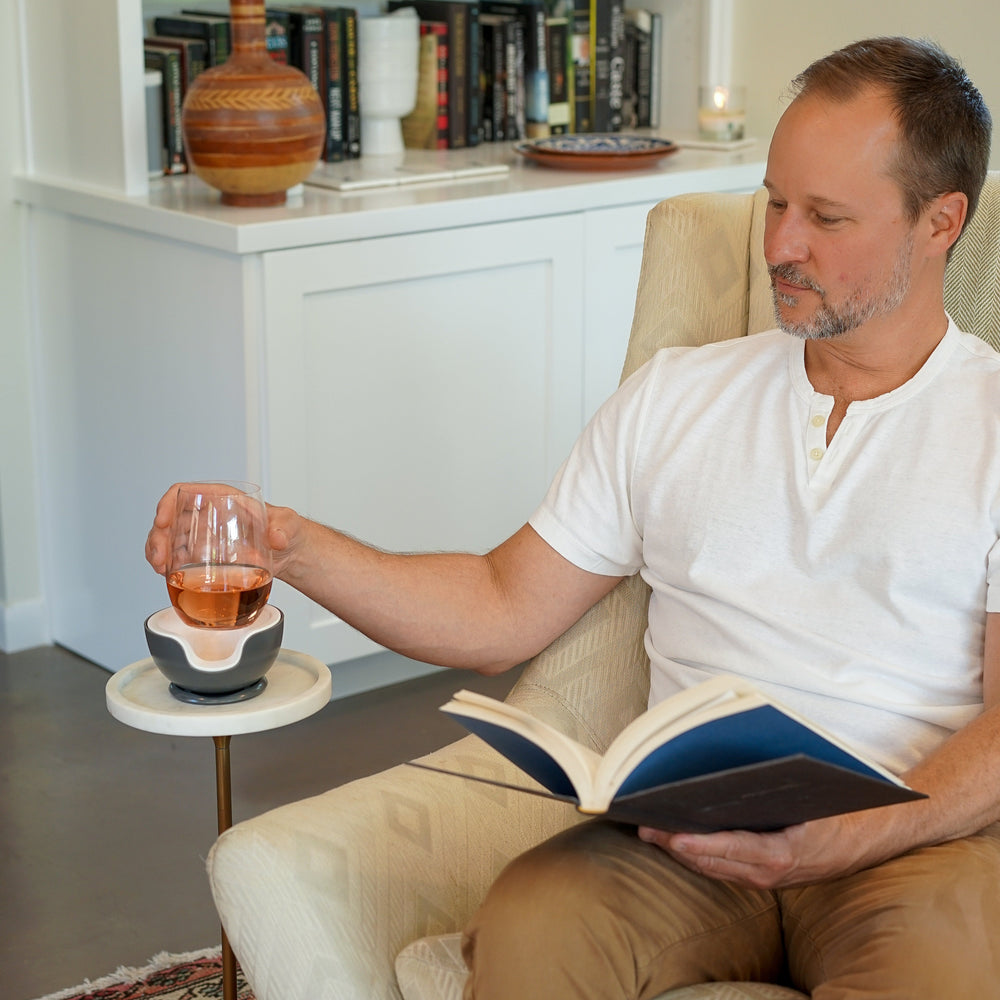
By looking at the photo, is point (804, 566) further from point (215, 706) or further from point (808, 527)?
point (215, 706)

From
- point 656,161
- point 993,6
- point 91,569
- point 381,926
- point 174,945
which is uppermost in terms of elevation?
point 993,6

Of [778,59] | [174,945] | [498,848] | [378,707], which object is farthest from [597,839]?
[778,59]

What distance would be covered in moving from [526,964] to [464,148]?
218 cm

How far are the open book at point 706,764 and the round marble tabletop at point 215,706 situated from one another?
0.18m

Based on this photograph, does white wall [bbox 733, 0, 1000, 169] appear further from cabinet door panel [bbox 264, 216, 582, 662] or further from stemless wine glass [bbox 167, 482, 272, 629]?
stemless wine glass [bbox 167, 482, 272, 629]

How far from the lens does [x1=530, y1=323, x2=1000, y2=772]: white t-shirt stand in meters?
1.36

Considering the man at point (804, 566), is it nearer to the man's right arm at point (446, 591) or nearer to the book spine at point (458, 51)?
the man's right arm at point (446, 591)

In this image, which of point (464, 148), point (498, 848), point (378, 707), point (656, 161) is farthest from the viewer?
point (464, 148)

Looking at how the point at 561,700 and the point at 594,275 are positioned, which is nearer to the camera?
the point at 561,700

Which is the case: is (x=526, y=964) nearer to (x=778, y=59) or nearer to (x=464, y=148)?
(x=464, y=148)

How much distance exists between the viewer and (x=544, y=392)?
8.98ft

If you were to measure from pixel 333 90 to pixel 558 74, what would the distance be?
1.76ft

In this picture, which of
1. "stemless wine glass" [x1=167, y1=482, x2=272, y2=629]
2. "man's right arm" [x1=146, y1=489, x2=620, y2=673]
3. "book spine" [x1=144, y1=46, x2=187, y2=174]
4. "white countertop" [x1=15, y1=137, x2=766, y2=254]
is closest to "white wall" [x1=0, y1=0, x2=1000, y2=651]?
"white countertop" [x1=15, y1=137, x2=766, y2=254]

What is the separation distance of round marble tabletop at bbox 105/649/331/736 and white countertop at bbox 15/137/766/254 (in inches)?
43.3
